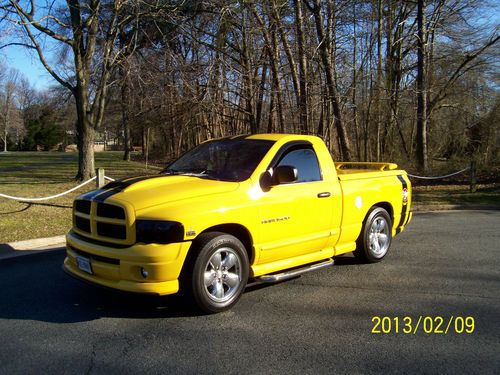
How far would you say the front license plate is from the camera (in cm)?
462

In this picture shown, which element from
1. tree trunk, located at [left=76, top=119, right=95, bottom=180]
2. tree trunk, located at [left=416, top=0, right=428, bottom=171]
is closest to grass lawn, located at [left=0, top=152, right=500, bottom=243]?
tree trunk, located at [left=76, top=119, right=95, bottom=180]

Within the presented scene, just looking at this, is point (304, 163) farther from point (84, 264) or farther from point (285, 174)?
point (84, 264)

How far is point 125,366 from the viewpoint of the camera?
3549 millimetres

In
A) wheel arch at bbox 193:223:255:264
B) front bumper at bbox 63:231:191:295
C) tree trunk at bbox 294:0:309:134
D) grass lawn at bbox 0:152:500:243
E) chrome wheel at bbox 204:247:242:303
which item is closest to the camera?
front bumper at bbox 63:231:191:295

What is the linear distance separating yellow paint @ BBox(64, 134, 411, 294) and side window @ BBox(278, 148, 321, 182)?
0.10 metres

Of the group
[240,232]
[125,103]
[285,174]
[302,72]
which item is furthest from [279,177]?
[125,103]

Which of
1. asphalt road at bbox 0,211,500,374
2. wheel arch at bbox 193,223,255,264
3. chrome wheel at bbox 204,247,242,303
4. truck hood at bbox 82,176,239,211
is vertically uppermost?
truck hood at bbox 82,176,239,211

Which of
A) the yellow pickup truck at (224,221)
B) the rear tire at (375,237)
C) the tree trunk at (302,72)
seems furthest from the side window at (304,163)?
the tree trunk at (302,72)

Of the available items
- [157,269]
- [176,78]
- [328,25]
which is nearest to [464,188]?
[328,25]

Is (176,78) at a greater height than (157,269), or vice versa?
(176,78)

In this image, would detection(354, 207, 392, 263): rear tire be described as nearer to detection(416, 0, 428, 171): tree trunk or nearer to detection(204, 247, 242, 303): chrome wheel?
detection(204, 247, 242, 303): chrome wheel

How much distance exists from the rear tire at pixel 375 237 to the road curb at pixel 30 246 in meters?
5.15

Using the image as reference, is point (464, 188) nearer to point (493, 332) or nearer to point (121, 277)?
point (493, 332)

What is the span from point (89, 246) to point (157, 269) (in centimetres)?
91
